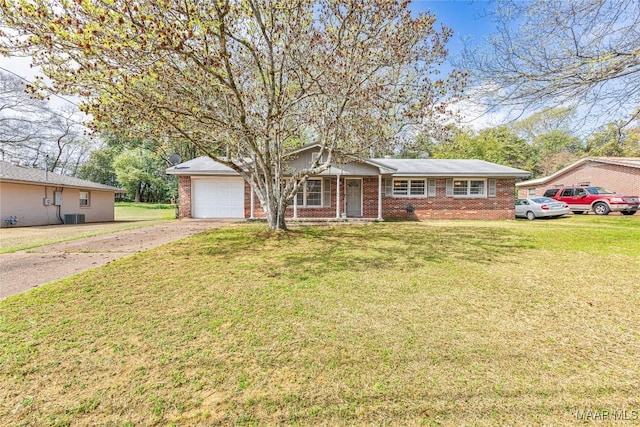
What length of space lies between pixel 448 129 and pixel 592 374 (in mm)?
7916

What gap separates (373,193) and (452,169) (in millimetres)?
4942

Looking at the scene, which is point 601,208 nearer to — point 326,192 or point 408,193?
point 408,193

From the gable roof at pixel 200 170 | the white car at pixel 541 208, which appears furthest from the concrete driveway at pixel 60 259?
the white car at pixel 541 208

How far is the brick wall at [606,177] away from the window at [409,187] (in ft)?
49.2

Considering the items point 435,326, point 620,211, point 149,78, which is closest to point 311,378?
point 435,326

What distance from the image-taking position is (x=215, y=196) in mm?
15938

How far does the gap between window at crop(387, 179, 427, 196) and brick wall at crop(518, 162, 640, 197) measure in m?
15.0

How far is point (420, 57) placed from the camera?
811cm

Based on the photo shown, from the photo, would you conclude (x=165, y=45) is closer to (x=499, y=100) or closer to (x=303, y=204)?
(x=499, y=100)

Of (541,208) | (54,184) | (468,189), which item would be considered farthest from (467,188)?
Result: (54,184)

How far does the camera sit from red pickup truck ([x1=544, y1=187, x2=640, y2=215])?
56.4ft

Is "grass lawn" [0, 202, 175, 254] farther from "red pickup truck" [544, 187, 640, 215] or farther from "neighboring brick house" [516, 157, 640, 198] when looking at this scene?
"neighboring brick house" [516, 157, 640, 198]

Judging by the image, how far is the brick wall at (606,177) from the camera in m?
19.4

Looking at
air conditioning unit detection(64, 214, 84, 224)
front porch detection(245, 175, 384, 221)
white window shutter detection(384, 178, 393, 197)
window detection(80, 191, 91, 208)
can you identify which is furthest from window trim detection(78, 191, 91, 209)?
white window shutter detection(384, 178, 393, 197)
